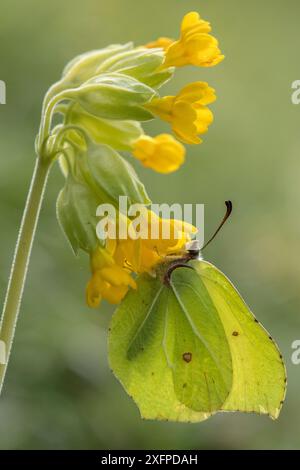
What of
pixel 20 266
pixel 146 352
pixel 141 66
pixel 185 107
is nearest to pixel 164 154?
pixel 185 107

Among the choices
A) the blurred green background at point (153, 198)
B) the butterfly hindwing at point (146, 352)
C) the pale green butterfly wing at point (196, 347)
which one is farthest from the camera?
the blurred green background at point (153, 198)

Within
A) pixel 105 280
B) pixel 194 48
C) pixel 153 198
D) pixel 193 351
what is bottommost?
pixel 193 351

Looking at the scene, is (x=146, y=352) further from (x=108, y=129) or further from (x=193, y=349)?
(x=108, y=129)

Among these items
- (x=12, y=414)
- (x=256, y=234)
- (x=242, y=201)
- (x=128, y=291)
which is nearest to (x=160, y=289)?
(x=128, y=291)

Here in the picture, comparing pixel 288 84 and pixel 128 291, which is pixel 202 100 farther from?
pixel 288 84

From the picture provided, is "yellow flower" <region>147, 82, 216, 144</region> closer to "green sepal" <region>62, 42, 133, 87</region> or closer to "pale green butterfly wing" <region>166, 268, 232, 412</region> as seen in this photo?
"green sepal" <region>62, 42, 133, 87</region>

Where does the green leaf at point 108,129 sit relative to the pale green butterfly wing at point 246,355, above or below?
above

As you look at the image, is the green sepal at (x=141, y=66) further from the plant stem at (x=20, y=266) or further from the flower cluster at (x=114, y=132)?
the plant stem at (x=20, y=266)

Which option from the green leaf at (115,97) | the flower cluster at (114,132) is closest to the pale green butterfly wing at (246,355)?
the flower cluster at (114,132)
